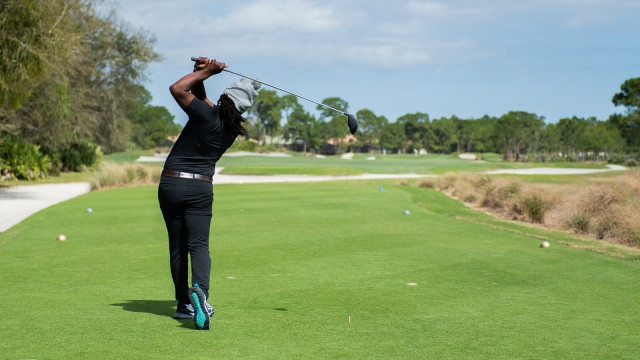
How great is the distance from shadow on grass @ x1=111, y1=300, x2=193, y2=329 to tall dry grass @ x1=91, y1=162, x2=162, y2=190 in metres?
22.9

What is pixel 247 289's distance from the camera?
697cm

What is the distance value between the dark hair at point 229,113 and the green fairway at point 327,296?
171 cm

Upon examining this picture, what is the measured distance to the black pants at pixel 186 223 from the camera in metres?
5.16

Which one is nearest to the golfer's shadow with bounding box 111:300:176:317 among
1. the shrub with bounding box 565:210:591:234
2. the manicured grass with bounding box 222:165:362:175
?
the shrub with bounding box 565:210:591:234

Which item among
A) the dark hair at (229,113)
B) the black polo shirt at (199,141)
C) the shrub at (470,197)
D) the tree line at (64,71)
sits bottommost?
the shrub at (470,197)

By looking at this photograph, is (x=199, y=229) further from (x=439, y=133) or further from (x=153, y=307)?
(x=439, y=133)

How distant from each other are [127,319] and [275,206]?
Result: 12.9 m

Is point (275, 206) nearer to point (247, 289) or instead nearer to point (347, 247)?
point (347, 247)

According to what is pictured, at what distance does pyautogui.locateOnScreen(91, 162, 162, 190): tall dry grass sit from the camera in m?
28.5

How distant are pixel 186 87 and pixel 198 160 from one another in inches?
24.2

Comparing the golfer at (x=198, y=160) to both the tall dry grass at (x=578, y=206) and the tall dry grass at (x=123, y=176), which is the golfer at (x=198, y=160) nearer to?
the tall dry grass at (x=578, y=206)

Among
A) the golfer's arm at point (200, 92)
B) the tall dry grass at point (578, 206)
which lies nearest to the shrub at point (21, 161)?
the tall dry grass at point (578, 206)

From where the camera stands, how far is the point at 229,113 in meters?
5.06

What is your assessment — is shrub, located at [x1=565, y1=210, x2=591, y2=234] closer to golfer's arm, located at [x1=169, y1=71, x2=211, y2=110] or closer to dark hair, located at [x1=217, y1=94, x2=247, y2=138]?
dark hair, located at [x1=217, y1=94, x2=247, y2=138]
